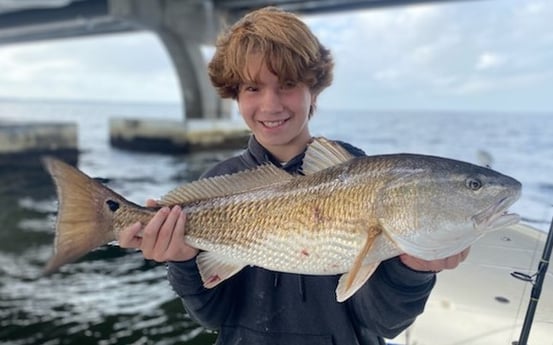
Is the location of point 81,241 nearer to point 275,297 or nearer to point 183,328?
point 275,297

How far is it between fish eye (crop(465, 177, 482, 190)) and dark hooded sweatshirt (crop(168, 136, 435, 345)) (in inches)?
17.5

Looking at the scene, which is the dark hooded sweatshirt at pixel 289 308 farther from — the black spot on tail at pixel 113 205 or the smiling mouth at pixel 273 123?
the black spot on tail at pixel 113 205

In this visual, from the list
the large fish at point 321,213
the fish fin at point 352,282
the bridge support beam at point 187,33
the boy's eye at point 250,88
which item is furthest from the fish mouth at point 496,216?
the bridge support beam at point 187,33

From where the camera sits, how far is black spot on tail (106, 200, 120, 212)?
7.22 feet

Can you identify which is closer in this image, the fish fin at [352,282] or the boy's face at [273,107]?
the fish fin at [352,282]

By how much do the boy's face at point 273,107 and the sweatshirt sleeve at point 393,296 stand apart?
73 centimetres

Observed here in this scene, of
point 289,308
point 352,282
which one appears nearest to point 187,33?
point 289,308

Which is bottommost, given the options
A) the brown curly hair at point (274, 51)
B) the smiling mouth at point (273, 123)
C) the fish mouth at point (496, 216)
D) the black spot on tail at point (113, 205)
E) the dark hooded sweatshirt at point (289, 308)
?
the dark hooded sweatshirt at point (289, 308)

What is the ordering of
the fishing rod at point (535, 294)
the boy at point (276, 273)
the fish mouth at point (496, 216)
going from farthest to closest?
the fishing rod at point (535, 294), the boy at point (276, 273), the fish mouth at point (496, 216)

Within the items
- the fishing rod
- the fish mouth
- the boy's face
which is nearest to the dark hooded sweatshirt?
the boy's face

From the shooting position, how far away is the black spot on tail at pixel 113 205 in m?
2.20

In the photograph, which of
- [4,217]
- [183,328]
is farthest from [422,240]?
[4,217]

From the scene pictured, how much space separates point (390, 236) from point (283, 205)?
439mm

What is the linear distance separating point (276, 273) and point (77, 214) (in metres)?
0.88
